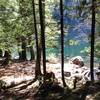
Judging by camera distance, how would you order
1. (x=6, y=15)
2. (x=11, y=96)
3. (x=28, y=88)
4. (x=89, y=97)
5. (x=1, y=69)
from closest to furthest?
(x=89, y=97) < (x=11, y=96) < (x=28, y=88) < (x=6, y=15) < (x=1, y=69)

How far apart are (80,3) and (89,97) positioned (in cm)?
652

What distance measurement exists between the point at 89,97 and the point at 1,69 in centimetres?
1419

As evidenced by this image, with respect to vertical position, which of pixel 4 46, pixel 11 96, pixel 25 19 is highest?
pixel 25 19

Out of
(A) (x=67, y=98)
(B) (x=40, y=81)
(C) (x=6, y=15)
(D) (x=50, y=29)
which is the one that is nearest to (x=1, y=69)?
(C) (x=6, y=15)

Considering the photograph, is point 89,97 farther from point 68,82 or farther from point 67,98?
point 68,82

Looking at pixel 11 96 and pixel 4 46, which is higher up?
pixel 4 46

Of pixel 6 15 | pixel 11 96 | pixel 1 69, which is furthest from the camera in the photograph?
pixel 1 69

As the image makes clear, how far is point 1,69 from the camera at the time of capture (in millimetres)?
26719

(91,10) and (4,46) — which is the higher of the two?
(91,10)

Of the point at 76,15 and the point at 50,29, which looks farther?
the point at 50,29

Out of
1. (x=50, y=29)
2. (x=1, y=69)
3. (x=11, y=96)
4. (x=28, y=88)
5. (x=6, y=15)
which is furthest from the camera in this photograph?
(x=1, y=69)

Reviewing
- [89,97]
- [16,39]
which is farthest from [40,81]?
[16,39]

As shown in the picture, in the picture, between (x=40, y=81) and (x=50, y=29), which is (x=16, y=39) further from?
(x=40, y=81)

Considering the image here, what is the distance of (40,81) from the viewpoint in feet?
62.1
